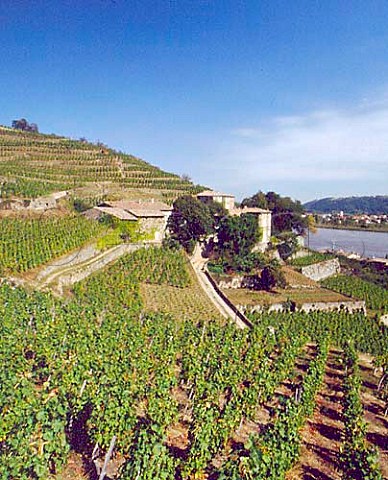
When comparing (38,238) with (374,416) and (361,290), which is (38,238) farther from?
(361,290)

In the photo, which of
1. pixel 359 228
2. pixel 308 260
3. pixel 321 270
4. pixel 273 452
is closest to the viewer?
pixel 273 452

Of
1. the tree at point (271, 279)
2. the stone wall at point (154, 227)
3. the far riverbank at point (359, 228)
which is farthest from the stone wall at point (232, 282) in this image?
the far riverbank at point (359, 228)

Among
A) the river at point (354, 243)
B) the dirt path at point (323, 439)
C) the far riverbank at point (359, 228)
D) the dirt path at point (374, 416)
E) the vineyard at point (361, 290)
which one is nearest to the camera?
the dirt path at point (323, 439)

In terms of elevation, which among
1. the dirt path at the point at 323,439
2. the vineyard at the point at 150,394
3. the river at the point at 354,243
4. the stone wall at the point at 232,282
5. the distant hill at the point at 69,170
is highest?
the distant hill at the point at 69,170

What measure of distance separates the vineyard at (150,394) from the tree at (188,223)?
16.4m

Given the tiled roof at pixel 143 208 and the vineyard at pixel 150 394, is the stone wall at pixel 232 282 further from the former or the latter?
the vineyard at pixel 150 394

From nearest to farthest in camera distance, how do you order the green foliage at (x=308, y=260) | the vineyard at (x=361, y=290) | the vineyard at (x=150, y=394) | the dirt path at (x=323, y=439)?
the vineyard at (x=150, y=394), the dirt path at (x=323, y=439), the vineyard at (x=361, y=290), the green foliage at (x=308, y=260)

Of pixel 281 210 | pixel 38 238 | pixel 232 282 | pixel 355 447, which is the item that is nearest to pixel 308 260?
pixel 281 210

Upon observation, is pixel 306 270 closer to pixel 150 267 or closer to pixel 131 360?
pixel 150 267

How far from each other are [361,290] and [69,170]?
135ft

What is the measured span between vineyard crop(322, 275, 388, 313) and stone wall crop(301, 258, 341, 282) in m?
1.12

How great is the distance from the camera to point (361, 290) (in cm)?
4184

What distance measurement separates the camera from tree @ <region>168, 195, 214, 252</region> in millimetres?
41062

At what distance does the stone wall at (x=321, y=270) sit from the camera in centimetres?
4659
